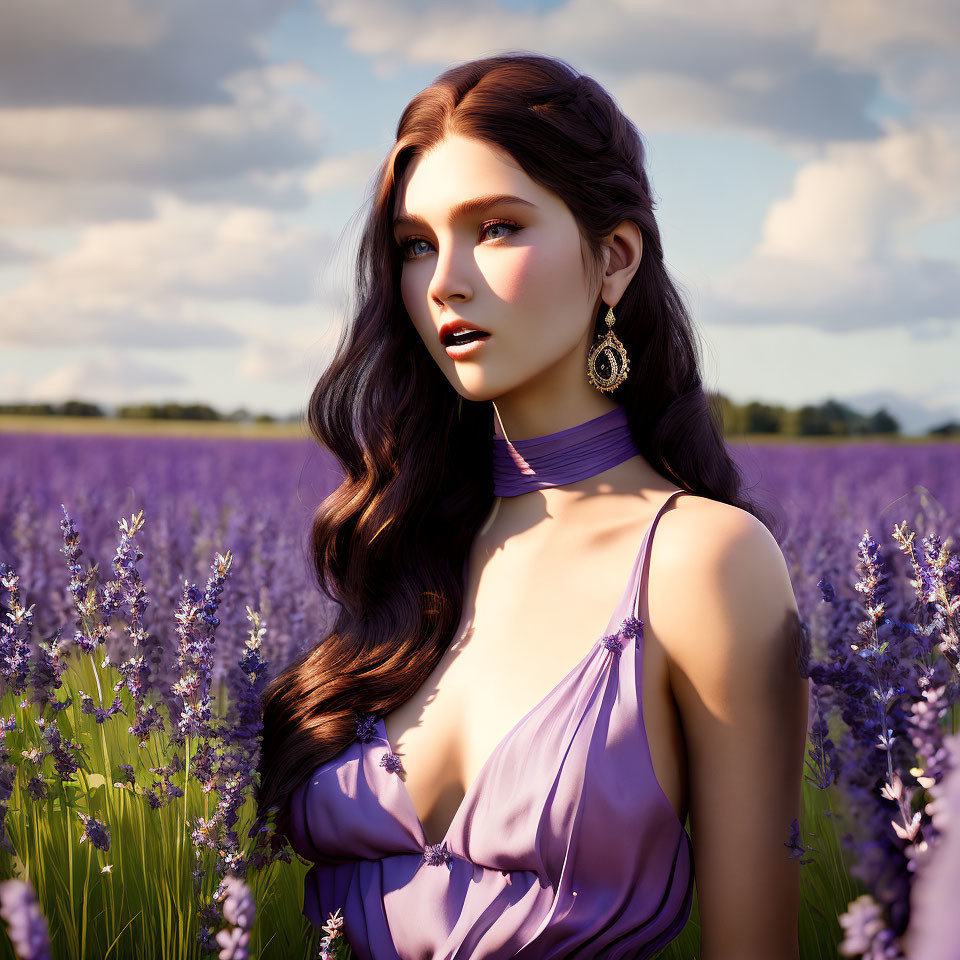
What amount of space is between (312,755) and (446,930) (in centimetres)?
36

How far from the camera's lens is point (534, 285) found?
Answer: 1.51m

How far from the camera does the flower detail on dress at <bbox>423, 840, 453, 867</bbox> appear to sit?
144 centimetres

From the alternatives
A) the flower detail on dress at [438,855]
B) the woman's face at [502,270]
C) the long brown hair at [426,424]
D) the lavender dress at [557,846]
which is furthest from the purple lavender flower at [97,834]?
the woman's face at [502,270]

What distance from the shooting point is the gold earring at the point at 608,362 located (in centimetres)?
163

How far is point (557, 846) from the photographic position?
1.33 m

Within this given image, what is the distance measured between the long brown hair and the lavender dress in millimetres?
236

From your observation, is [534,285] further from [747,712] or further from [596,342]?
[747,712]

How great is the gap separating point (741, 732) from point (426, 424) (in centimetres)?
85

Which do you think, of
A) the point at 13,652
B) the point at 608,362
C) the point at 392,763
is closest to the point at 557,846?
the point at 392,763

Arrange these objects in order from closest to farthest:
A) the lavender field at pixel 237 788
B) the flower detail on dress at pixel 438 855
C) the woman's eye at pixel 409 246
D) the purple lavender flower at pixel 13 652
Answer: the lavender field at pixel 237 788, the flower detail on dress at pixel 438 855, the purple lavender flower at pixel 13 652, the woman's eye at pixel 409 246

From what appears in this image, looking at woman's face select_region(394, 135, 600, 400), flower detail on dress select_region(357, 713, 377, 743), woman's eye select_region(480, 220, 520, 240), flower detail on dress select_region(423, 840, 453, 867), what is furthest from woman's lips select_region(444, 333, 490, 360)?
flower detail on dress select_region(423, 840, 453, 867)

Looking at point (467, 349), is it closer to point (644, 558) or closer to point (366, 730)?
point (644, 558)

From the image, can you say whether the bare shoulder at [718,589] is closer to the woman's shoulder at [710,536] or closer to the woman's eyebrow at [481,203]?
the woman's shoulder at [710,536]

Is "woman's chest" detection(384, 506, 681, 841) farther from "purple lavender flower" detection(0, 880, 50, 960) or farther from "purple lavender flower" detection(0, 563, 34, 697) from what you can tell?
"purple lavender flower" detection(0, 880, 50, 960)
